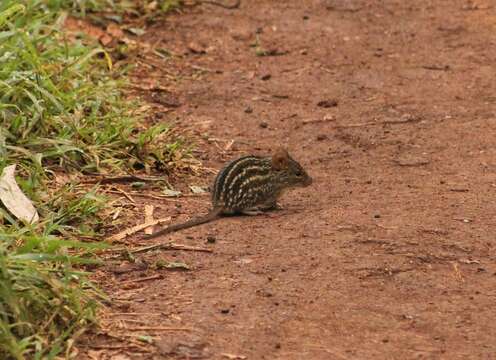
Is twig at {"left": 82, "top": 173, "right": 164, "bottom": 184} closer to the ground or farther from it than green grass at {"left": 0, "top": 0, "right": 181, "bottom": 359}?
closer to the ground

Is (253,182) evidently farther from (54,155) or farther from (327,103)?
(327,103)

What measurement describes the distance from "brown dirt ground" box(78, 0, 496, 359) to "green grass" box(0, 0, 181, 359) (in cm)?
26

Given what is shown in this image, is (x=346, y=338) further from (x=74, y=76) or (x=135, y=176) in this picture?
(x=74, y=76)

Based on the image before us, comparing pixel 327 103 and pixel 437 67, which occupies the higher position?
pixel 437 67

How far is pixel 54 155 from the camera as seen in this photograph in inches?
305

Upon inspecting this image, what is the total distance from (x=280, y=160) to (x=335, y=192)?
421mm

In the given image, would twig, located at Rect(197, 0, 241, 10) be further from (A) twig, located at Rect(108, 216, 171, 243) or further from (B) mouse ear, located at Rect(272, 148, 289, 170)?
(A) twig, located at Rect(108, 216, 171, 243)

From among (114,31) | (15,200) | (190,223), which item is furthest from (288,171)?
(114,31)

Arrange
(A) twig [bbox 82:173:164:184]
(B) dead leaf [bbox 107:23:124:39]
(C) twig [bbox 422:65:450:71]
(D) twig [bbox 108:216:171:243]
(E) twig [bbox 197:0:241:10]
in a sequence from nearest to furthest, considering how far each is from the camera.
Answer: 1. (D) twig [bbox 108:216:171:243]
2. (A) twig [bbox 82:173:164:184]
3. (C) twig [bbox 422:65:450:71]
4. (B) dead leaf [bbox 107:23:124:39]
5. (E) twig [bbox 197:0:241:10]

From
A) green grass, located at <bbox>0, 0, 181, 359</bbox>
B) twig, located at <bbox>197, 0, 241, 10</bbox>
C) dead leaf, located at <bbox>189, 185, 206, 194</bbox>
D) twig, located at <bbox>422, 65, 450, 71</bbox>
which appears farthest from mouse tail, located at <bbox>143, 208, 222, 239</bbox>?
twig, located at <bbox>197, 0, 241, 10</bbox>

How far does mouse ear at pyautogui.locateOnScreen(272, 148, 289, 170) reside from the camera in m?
7.89

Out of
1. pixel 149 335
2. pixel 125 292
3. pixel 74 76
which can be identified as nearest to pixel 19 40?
pixel 74 76

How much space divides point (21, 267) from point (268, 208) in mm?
2610

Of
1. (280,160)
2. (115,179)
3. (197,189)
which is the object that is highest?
(280,160)
